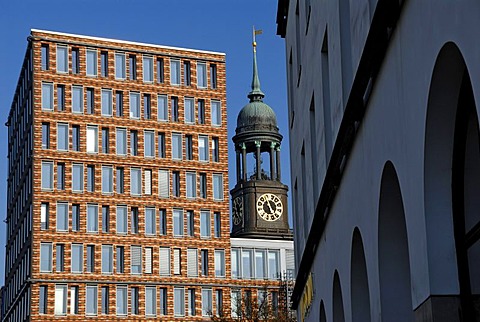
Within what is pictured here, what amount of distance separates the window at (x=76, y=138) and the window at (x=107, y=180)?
110 inches

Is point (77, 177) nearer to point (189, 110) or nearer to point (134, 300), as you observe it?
point (134, 300)

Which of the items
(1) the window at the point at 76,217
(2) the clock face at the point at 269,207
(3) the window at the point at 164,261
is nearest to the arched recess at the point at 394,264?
(1) the window at the point at 76,217

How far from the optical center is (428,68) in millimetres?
10305

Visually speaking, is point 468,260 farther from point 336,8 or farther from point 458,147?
point 336,8

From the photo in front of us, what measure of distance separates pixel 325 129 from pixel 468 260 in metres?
10.3

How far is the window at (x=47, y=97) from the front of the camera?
3536 inches

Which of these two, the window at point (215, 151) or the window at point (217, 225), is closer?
the window at point (217, 225)

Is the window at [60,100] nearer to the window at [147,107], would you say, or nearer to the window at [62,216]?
the window at [147,107]

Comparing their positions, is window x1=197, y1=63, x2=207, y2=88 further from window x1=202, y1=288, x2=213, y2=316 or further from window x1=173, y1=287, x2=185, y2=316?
window x1=173, y1=287, x2=185, y2=316

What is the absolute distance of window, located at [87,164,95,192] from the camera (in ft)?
294

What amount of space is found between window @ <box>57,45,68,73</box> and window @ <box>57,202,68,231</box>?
36.9 feet

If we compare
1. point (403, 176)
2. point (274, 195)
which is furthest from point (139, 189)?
point (403, 176)

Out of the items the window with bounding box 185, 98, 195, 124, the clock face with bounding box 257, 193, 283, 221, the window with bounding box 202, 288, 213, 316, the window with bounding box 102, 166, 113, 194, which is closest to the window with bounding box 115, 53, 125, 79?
the window with bounding box 185, 98, 195, 124

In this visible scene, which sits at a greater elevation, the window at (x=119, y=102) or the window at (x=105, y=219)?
the window at (x=119, y=102)
